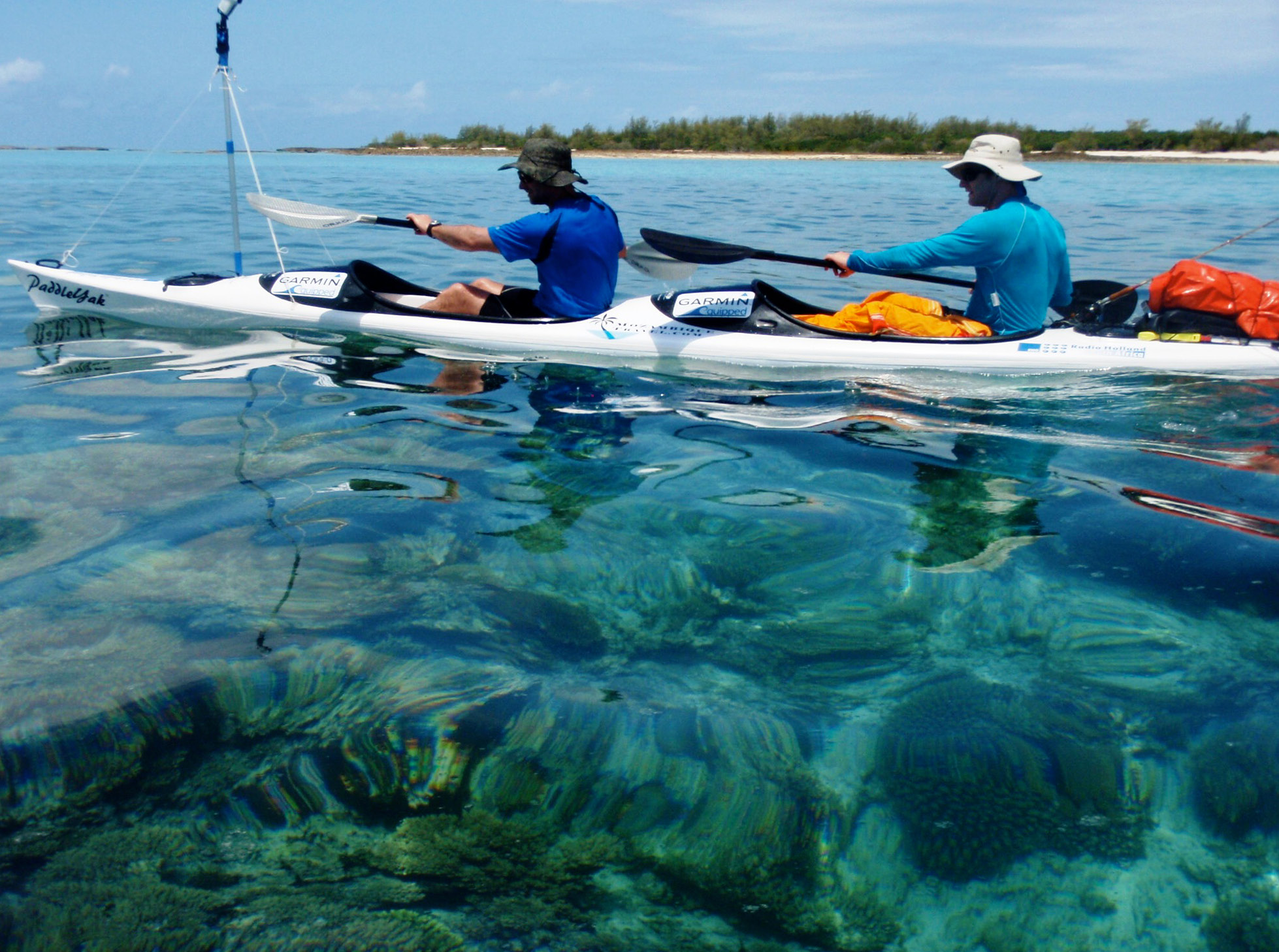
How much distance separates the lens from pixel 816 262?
692 cm

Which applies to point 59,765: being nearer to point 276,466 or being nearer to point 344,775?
point 344,775

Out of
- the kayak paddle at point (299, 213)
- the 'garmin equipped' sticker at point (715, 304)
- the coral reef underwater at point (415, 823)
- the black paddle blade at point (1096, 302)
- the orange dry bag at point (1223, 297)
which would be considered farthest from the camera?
the kayak paddle at point (299, 213)

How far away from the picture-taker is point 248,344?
24.7 feet

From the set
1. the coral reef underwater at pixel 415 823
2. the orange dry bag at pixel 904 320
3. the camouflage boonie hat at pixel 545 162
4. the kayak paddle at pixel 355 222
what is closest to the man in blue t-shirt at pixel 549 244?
the camouflage boonie hat at pixel 545 162

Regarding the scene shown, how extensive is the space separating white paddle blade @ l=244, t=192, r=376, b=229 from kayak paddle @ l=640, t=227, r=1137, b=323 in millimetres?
2777

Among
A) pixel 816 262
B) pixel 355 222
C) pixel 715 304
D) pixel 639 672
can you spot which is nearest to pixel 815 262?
pixel 816 262

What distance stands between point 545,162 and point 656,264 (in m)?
1.51

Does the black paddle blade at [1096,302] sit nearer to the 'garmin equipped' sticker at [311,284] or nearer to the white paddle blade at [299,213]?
the 'garmin equipped' sticker at [311,284]

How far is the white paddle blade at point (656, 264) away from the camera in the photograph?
7.37 meters

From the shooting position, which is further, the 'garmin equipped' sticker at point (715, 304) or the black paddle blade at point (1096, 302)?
the 'garmin equipped' sticker at point (715, 304)

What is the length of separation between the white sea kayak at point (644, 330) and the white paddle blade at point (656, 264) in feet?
1.25

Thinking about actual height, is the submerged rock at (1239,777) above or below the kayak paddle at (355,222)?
below

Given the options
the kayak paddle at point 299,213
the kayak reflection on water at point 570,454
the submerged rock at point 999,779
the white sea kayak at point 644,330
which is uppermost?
the kayak paddle at point 299,213

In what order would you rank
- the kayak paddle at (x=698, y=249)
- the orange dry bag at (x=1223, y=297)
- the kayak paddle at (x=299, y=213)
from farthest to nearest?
the kayak paddle at (x=299, y=213), the kayak paddle at (x=698, y=249), the orange dry bag at (x=1223, y=297)
